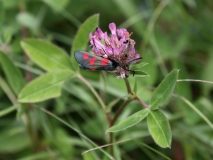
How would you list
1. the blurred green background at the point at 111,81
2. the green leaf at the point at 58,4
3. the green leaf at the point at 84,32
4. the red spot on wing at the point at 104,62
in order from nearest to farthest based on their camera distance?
the red spot on wing at the point at 104,62
the green leaf at the point at 84,32
the blurred green background at the point at 111,81
the green leaf at the point at 58,4

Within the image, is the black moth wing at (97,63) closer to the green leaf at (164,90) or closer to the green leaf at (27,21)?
the green leaf at (164,90)

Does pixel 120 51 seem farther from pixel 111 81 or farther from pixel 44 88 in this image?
pixel 111 81

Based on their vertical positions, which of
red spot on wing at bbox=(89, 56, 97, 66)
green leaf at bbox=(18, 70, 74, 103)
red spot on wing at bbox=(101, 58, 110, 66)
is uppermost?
red spot on wing at bbox=(89, 56, 97, 66)

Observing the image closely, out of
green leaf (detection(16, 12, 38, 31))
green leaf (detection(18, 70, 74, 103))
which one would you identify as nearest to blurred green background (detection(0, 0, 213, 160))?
green leaf (detection(16, 12, 38, 31))

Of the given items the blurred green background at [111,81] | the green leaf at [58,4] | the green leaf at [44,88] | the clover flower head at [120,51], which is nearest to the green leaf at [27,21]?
the blurred green background at [111,81]

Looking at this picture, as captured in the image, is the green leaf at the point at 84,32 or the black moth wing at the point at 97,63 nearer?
the black moth wing at the point at 97,63

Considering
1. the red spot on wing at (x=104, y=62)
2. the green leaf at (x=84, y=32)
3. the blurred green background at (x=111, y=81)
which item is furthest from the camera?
the blurred green background at (x=111, y=81)

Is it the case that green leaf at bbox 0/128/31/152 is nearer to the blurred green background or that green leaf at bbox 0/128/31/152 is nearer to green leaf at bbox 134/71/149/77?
the blurred green background
